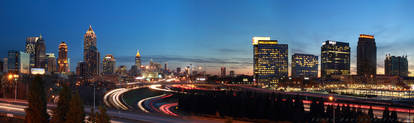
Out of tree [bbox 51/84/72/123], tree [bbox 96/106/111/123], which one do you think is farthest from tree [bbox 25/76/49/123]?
tree [bbox 96/106/111/123]

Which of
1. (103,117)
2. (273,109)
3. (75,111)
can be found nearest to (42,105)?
(75,111)

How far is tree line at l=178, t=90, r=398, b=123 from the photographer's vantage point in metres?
51.1

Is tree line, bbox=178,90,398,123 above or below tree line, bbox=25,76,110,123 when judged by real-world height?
below

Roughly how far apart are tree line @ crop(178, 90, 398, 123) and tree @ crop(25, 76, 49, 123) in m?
38.6

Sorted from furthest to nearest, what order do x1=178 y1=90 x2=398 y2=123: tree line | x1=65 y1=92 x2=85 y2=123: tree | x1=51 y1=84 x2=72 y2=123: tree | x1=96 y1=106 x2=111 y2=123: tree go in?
x1=178 y1=90 x2=398 y2=123: tree line
x1=51 y1=84 x2=72 y2=123: tree
x1=65 y1=92 x2=85 y2=123: tree
x1=96 y1=106 x2=111 y2=123: tree

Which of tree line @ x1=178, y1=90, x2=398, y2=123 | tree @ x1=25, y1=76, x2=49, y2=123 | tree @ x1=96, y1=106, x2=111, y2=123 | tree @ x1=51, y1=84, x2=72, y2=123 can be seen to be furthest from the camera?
tree line @ x1=178, y1=90, x2=398, y2=123

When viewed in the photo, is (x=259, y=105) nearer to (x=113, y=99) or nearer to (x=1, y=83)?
(x=113, y=99)

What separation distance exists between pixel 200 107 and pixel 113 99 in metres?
38.3

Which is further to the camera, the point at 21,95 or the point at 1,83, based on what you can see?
the point at 1,83

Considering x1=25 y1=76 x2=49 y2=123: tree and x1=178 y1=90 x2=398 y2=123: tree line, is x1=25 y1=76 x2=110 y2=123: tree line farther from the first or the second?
x1=178 y1=90 x2=398 y2=123: tree line

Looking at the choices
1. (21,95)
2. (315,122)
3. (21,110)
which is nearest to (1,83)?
(21,95)

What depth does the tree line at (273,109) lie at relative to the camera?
51062 mm

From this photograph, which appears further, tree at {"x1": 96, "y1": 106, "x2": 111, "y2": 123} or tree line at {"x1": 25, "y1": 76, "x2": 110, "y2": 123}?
tree line at {"x1": 25, "y1": 76, "x2": 110, "y2": 123}

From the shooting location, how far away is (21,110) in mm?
49250
